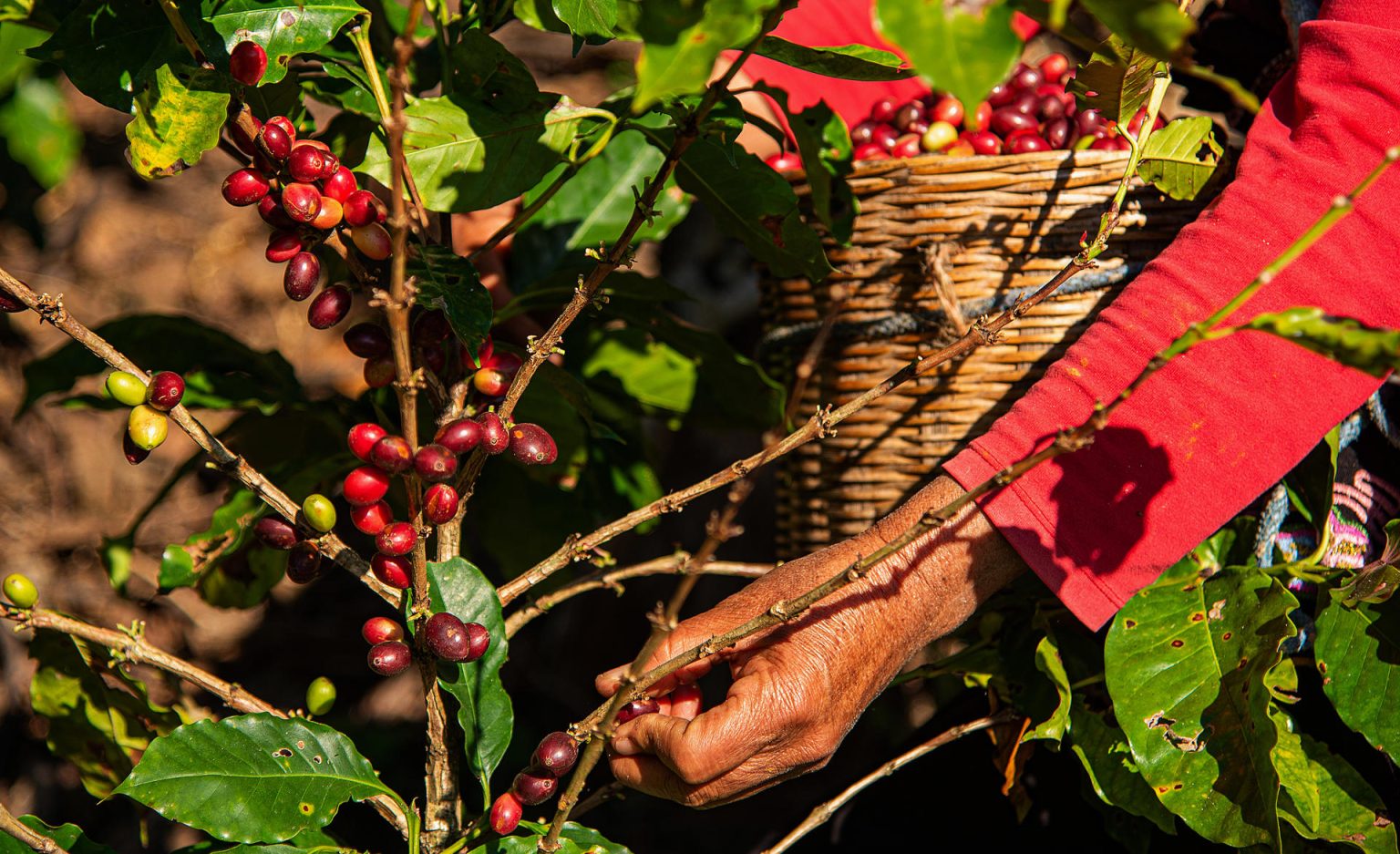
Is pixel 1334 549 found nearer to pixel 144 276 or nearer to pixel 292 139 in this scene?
pixel 292 139

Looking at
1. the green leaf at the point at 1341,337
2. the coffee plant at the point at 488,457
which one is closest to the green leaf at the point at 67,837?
the coffee plant at the point at 488,457

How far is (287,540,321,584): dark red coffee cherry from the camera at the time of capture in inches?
30.7

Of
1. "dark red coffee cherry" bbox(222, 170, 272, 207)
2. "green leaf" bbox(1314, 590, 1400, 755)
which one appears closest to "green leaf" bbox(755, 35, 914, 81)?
"dark red coffee cherry" bbox(222, 170, 272, 207)

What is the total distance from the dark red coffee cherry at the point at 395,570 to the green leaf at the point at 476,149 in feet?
0.93

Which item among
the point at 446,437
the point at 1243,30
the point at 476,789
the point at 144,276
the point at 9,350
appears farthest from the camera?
the point at 144,276

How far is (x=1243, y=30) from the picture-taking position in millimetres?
1104

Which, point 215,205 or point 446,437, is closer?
point 446,437

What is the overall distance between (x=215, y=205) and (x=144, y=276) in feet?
0.76

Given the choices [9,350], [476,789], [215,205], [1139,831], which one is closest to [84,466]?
[9,350]

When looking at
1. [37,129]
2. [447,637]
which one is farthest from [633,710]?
[37,129]

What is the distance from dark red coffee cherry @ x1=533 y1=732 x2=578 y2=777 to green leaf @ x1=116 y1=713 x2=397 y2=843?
0.15 meters

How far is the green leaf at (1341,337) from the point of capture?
48 cm

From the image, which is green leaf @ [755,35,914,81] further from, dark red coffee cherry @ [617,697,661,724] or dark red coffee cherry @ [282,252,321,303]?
dark red coffee cherry @ [617,697,661,724]

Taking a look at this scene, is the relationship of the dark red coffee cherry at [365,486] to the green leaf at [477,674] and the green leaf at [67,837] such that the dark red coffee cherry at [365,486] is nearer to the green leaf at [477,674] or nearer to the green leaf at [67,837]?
the green leaf at [477,674]
